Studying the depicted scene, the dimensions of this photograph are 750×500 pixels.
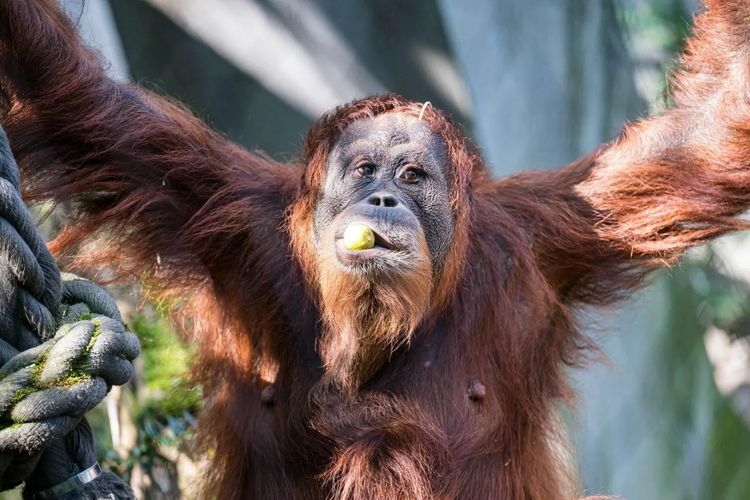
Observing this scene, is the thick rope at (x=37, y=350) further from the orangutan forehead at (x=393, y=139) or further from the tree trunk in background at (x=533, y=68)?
the tree trunk in background at (x=533, y=68)

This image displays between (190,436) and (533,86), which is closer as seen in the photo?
(190,436)

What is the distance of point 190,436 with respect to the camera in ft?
14.5

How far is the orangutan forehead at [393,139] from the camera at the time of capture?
3592mm

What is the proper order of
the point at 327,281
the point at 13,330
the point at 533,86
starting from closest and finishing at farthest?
1. the point at 13,330
2. the point at 327,281
3. the point at 533,86

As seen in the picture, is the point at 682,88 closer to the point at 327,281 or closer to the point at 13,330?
the point at 327,281

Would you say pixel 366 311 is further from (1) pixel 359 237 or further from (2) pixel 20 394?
(2) pixel 20 394

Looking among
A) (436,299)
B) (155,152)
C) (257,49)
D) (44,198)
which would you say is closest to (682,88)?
(436,299)

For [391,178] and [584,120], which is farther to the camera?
[584,120]

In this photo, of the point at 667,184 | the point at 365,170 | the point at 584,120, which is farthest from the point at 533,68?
the point at 365,170

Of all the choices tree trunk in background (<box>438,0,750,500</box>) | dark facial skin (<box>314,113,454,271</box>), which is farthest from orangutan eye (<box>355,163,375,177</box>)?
tree trunk in background (<box>438,0,750,500</box>)

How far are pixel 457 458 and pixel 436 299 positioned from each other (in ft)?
1.92

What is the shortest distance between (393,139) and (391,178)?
0.17 m

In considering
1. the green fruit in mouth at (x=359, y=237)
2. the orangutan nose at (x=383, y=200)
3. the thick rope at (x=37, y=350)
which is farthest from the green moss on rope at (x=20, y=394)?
the orangutan nose at (x=383, y=200)

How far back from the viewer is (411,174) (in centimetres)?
357
